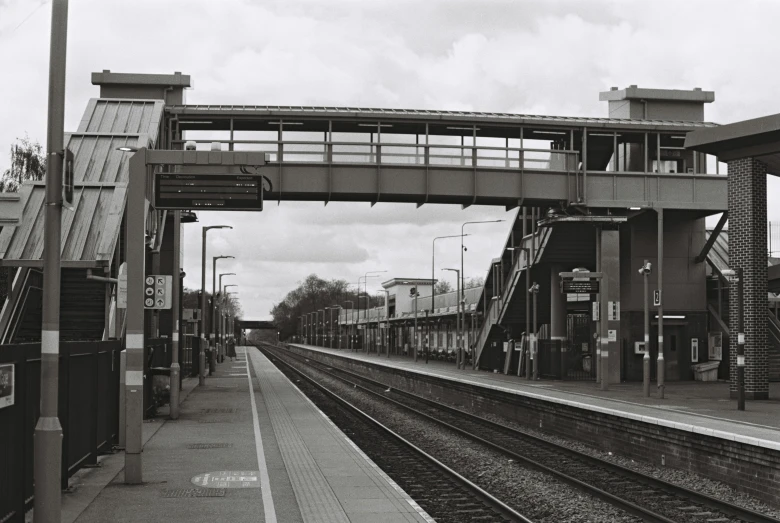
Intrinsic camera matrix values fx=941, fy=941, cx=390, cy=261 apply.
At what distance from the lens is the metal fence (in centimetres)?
942

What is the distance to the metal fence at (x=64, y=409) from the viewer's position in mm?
9422

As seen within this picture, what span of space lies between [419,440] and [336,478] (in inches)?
342

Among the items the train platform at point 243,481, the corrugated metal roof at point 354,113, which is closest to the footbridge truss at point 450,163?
the corrugated metal roof at point 354,113

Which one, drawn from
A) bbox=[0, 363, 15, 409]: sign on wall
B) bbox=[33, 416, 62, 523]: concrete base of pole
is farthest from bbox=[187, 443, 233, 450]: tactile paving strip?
bbox=[33, 416, 62, 523]: concrete base of pole

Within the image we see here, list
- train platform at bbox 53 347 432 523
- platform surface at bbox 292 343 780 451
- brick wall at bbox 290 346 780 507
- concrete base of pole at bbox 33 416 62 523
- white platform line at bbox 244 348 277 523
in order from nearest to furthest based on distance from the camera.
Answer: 1. concrete base of pole at bbox 33 416 62 523
2. white platform line at bbox 244 348 277 523
3. train platform at bbox 53 347 432 523
4. brick wall at bbox 290 346 780 507
5. platform surface at bbox 292 343 780 451

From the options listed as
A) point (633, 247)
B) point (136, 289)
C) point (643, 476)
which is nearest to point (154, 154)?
point (136, 289)

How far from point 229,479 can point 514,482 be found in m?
4.91

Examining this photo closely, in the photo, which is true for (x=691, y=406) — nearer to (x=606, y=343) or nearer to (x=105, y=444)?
(x=606, y=343)

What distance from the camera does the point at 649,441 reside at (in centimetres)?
1789

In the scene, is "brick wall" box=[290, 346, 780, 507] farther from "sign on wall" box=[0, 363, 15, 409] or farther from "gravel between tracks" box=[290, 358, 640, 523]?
"sign on wall" box=[0, 363, 15, 409]

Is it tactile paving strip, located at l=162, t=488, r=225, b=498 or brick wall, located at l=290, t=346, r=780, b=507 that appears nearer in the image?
tactile paving strip, located at l=162, t=488, r=225, b=498

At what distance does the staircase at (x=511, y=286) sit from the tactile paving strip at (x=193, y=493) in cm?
2995

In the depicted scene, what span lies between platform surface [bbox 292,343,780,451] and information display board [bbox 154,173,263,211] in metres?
8.46

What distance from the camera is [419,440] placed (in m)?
22.9
